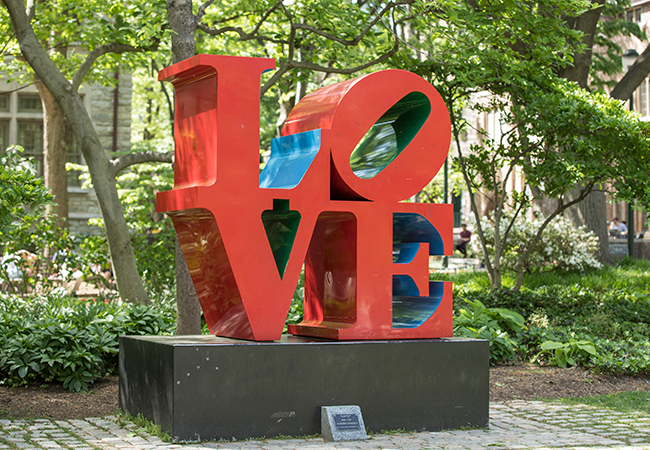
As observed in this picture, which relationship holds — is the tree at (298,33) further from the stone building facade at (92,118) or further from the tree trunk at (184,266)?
the stone building facade at (92,118)

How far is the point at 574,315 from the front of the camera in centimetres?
1073

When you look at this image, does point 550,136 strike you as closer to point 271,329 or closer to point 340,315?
point 340,315

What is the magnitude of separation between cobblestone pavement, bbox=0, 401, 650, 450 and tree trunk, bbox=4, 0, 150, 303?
12.2 feet

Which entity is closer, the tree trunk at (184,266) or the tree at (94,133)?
the tree trunk at (184,266)

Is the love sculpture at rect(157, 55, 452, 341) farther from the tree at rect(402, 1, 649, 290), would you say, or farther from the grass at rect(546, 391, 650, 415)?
the tree at rect(402, 1, 649, 290)

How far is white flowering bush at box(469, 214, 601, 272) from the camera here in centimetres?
1509

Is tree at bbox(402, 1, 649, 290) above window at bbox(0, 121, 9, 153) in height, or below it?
below

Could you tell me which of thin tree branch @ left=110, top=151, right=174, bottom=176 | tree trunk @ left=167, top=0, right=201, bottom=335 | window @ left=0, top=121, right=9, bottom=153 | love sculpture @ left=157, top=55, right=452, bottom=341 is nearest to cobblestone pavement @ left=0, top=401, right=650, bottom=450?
love sculpture @ left=157, top=55, right=452, bottom=341

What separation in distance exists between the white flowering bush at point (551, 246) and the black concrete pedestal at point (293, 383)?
377 inches

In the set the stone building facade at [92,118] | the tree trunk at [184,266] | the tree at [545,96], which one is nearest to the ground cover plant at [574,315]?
the tree at [545,96]

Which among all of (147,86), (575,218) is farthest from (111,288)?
(147,86)

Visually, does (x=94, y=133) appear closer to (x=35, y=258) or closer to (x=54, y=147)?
(x=35, y=258)

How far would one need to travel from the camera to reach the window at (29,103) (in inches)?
843

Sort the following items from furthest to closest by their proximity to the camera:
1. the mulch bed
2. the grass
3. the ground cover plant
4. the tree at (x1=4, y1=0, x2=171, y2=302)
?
the tree at (x1=4, y1=0, x2=171, y2=302) < the ground cover plant < the grass < the mulch bed
